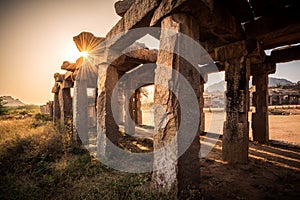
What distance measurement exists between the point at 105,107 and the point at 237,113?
12.2ft

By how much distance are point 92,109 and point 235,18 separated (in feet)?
50.2

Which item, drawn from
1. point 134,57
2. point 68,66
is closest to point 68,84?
point 68,66

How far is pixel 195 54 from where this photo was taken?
8.89 ft

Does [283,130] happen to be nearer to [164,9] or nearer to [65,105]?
[164,9]

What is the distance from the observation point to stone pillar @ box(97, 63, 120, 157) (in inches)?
193

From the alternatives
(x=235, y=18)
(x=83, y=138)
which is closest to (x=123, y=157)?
(x=83, y=138)

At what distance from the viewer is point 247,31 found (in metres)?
4.20

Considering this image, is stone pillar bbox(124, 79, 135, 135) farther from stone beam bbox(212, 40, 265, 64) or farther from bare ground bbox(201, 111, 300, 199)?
stone beam bbox(212, 40, 265, 64)

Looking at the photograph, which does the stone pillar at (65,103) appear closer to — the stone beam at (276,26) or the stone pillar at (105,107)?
the stone pillar at (105,107)

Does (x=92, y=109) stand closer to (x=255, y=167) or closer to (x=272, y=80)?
(x=255, y=167)

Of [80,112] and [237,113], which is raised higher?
[237,113]

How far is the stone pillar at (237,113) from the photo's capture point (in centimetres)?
438

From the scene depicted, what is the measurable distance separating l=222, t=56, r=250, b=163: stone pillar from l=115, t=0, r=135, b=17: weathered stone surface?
3074mm

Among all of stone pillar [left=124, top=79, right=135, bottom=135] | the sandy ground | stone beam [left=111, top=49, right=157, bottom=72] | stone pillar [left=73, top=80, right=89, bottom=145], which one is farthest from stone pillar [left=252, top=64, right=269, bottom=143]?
stone pillar [left=73, top=80, right=89, bottom=145]
